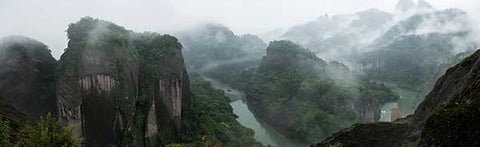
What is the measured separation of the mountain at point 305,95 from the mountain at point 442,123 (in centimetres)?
3760

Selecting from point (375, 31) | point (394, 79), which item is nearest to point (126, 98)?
point (394, 79)

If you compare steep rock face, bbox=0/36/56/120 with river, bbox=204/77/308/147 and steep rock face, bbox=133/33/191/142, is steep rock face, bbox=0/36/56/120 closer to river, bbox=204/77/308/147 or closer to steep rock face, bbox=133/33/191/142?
steep rock face, bbox=133/33/191/142

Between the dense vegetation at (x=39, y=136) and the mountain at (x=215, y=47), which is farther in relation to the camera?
the mountain at (x=215, y=47)

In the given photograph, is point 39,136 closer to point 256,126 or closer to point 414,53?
point 256,126

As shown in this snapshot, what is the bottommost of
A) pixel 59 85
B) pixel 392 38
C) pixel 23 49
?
pixel 59 85

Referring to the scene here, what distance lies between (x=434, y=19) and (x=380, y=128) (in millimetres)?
136471

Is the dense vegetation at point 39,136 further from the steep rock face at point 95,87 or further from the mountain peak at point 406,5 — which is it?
the mountain peak at point 406,5

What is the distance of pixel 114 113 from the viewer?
3906cm

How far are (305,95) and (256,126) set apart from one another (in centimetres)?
838

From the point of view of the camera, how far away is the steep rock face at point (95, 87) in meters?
37.4

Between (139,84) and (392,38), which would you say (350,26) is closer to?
(392,38)

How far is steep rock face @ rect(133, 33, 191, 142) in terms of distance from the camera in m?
44.8

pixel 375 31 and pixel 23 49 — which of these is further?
pixel 375 31

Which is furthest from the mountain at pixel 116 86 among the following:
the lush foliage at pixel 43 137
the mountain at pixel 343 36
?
the mountain at pixel 343 36
